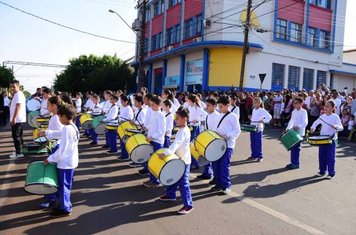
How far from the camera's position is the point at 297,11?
31.1 m

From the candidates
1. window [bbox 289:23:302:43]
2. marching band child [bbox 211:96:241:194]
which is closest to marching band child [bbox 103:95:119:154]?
marching band child [bbox 211:96:241:194]

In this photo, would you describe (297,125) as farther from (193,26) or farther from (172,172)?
(193,26)

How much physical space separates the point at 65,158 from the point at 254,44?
23.3 m

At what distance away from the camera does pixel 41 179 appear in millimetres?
5270

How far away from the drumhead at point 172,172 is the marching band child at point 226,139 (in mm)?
1479

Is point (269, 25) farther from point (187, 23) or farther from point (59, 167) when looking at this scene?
point (59, 167)

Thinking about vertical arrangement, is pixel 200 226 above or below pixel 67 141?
below

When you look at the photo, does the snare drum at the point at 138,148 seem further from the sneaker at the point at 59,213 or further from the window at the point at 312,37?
the window at the point at 312,37

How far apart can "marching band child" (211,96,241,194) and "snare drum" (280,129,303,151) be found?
2.57 m

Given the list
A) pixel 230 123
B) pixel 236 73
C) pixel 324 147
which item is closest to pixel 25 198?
pixel 230 123

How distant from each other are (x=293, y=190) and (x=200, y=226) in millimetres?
2994

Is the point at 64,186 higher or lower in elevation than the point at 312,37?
lower

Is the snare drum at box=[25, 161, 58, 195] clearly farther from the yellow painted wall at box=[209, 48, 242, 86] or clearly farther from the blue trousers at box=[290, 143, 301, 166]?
the yellow painted wall at box=[209, 48, 242, 86]

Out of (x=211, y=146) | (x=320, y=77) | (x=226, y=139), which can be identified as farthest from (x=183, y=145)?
(x=320, y=77)
